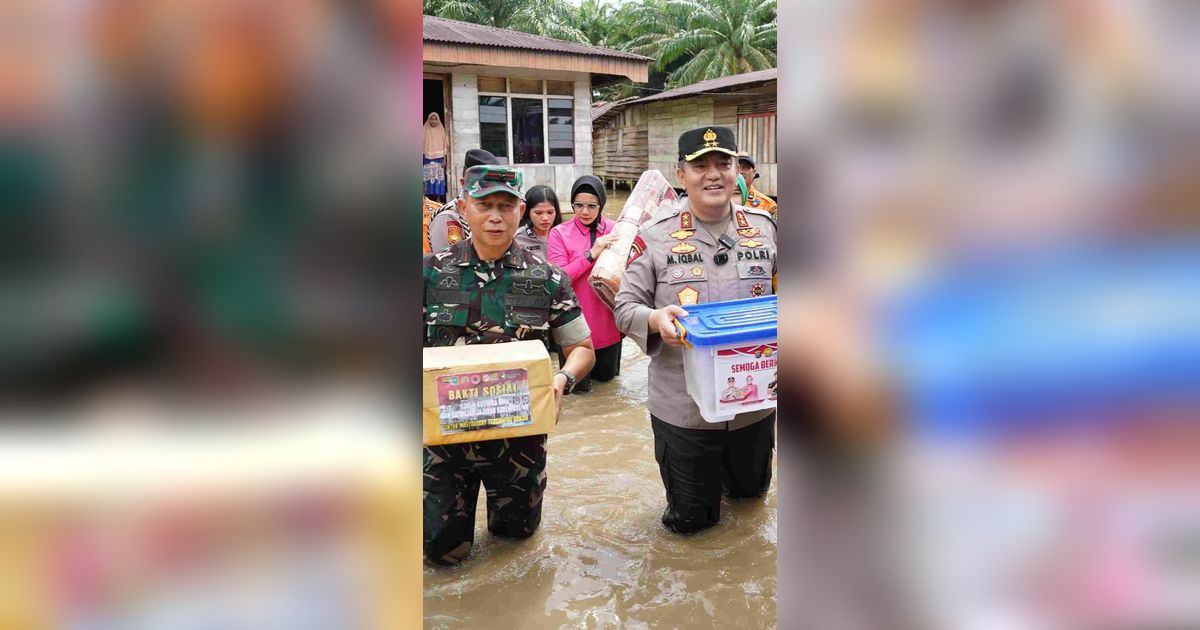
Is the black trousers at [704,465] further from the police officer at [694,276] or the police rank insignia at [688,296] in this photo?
the police rank insignia at [688,296]

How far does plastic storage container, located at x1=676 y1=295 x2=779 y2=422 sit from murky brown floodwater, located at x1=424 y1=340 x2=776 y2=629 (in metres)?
0.86

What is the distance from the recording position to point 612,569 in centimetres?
348

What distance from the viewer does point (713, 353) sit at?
2.88 m

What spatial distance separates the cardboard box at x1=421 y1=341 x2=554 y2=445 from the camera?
8.56 ft

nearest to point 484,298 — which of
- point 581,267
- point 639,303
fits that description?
point 639,303

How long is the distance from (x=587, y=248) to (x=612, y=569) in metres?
2.85

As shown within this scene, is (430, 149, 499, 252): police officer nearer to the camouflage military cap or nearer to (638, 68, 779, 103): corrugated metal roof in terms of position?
the camouflage military cap

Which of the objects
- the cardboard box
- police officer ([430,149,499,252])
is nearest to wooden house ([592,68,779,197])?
police officer ([430,149,499,252])
